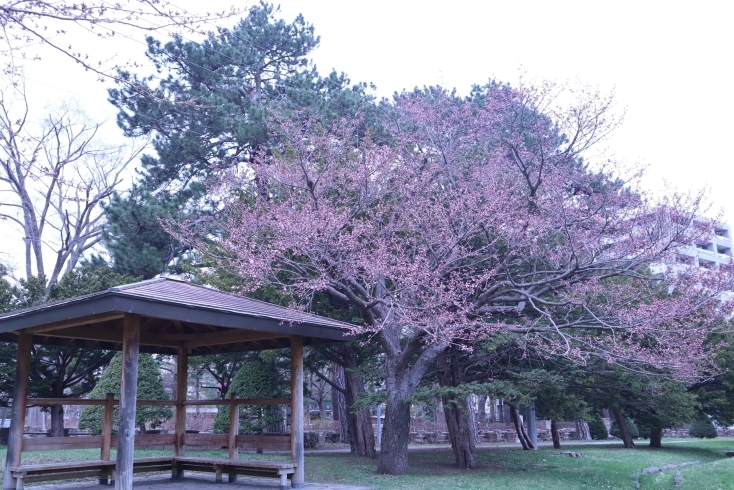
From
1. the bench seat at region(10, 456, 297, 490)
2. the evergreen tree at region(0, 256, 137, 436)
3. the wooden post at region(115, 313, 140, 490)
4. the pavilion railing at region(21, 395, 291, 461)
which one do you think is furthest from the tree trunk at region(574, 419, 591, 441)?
the wooden post at region(115, 313, 140, 490)

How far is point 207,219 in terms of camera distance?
655 inches

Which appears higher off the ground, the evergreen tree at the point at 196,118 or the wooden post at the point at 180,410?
the evergreen tree at the point at 196,118

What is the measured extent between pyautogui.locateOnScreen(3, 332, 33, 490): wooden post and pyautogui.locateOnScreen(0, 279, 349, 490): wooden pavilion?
13 millimetres

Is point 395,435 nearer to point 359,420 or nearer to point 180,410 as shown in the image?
point 180,410

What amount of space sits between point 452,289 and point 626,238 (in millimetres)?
3385

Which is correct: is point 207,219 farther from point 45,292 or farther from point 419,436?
point 419,436

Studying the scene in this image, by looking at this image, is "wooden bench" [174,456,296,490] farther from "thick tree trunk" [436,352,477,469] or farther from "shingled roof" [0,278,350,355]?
"thick tree trunk" [436,352,477,469]

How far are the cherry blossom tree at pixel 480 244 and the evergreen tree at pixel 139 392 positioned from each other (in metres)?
4.68

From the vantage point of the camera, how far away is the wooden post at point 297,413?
8812 mm

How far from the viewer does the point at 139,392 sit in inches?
650

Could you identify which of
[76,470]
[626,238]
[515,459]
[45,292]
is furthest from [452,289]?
[45,292]

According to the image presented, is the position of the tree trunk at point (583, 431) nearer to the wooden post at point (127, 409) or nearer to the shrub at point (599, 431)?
the shrub at point (599, 431)

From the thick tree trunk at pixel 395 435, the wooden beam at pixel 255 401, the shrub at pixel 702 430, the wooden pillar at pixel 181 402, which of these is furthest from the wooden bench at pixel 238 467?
the shrub at pixel 702 430

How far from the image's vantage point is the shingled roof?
24.3 ft
